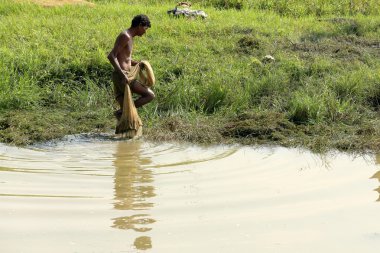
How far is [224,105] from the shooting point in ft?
30.4

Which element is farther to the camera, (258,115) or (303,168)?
(258,115)

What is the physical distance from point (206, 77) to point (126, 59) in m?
1.80

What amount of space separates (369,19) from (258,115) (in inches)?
210

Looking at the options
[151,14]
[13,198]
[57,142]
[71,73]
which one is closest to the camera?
[13,198]

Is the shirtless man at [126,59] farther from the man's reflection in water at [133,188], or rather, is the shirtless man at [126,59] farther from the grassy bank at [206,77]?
the man's reflection in water at [133,188]


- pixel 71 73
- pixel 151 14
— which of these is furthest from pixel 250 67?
pixel 151 14

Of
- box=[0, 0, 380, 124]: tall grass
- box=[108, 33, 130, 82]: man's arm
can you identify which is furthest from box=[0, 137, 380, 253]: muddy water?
box=[0, 0, 380, 124]: tall grass

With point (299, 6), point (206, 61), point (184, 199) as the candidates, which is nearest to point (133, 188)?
point (184, 199)

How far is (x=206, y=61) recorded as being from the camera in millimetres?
10555

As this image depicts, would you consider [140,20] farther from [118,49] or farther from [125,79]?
[125,79]

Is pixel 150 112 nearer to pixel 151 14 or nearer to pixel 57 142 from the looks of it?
pixel 57 142

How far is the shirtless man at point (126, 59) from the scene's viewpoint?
8.09 metres

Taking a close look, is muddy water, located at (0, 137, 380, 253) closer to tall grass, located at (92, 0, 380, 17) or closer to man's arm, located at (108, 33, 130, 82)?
man's arm, located at (108, 33, 130, 82)

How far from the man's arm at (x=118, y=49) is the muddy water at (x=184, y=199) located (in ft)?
2.68
